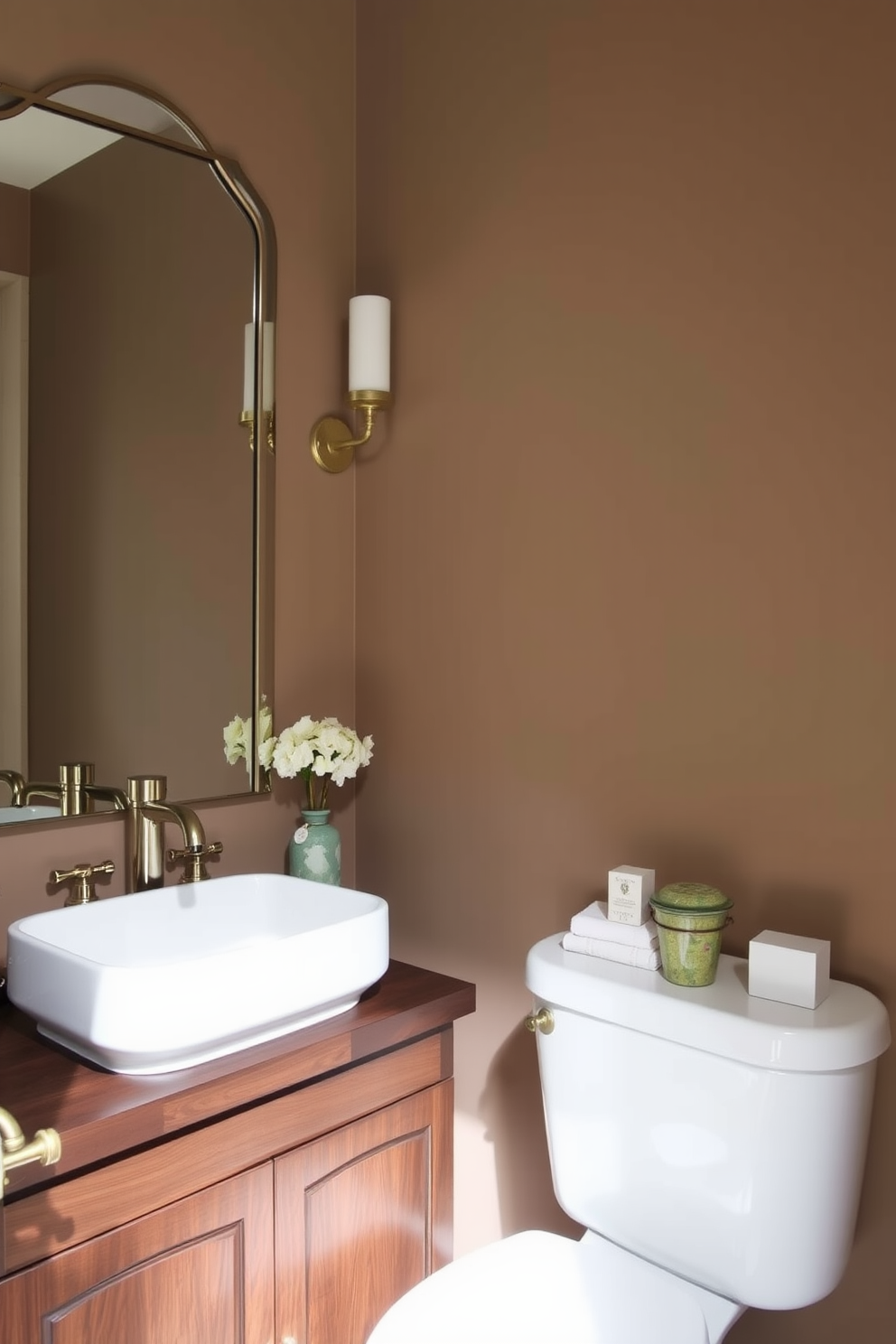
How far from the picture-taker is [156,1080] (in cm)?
121

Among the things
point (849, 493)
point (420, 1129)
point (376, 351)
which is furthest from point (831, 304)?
point (420, 1129)

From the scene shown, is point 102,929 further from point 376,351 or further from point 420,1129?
point 376,351

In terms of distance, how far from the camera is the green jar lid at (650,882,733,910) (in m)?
1.34

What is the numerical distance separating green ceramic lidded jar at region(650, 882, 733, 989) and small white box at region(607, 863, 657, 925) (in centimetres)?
6

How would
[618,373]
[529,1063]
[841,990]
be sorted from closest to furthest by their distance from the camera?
1. [841,990]
2. [618,373]
3. [529,1063]

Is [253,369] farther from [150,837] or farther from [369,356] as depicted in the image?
[150,837]

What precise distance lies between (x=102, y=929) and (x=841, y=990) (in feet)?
3.24

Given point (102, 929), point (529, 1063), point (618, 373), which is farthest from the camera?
point (529, 1063)

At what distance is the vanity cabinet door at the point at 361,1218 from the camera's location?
52.1 inches

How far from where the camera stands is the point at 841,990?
1.32m

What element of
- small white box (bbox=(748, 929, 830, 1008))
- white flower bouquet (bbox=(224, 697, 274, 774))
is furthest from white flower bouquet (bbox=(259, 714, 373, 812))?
small white box (bbox=(748, 929, 830, 1008))

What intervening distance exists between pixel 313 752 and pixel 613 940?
2.03 ft

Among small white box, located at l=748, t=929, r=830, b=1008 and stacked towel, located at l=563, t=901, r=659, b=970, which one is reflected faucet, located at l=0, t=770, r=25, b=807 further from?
small white box, located at l=748, t=929, r=830, b=1008

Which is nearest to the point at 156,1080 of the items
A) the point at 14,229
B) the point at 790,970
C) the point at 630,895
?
the point at 630,895
